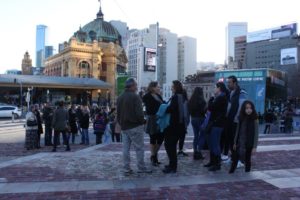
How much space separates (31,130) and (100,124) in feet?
9.56

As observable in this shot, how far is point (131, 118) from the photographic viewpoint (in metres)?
7.54

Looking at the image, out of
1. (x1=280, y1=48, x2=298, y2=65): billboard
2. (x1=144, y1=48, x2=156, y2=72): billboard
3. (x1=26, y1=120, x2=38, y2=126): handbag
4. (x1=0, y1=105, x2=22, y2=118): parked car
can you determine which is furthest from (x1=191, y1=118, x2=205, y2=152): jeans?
(x1=280, y1=48, x2=298, y2=65): billboard

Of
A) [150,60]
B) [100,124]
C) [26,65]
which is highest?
[26,65]

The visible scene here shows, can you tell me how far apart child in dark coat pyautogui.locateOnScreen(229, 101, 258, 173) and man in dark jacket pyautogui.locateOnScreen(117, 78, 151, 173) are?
197cm

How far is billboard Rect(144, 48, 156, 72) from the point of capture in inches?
1111

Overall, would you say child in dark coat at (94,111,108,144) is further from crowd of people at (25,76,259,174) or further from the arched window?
the arched window

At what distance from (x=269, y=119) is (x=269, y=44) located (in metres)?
108

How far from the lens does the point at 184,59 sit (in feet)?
477

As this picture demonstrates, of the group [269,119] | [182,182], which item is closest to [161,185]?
[182,182]

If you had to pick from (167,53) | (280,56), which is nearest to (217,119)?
(167,53)

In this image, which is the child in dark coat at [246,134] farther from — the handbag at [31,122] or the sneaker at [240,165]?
the handbag at [31,122]

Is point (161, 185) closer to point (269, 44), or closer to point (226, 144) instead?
point (226, 144)

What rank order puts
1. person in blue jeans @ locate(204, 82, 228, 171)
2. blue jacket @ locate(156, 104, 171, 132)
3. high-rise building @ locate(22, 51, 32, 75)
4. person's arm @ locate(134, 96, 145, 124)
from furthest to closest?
high-rise building @ locate(22, 51, 32, 75) → person in blue jeans @ locate(204, 82, 228, 171) → blue jacket @ locate(156, 104, 171, 132) → person's arm @ locate(134, 96, 145, 124)

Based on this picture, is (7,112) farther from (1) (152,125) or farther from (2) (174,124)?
(2) (174,124)
